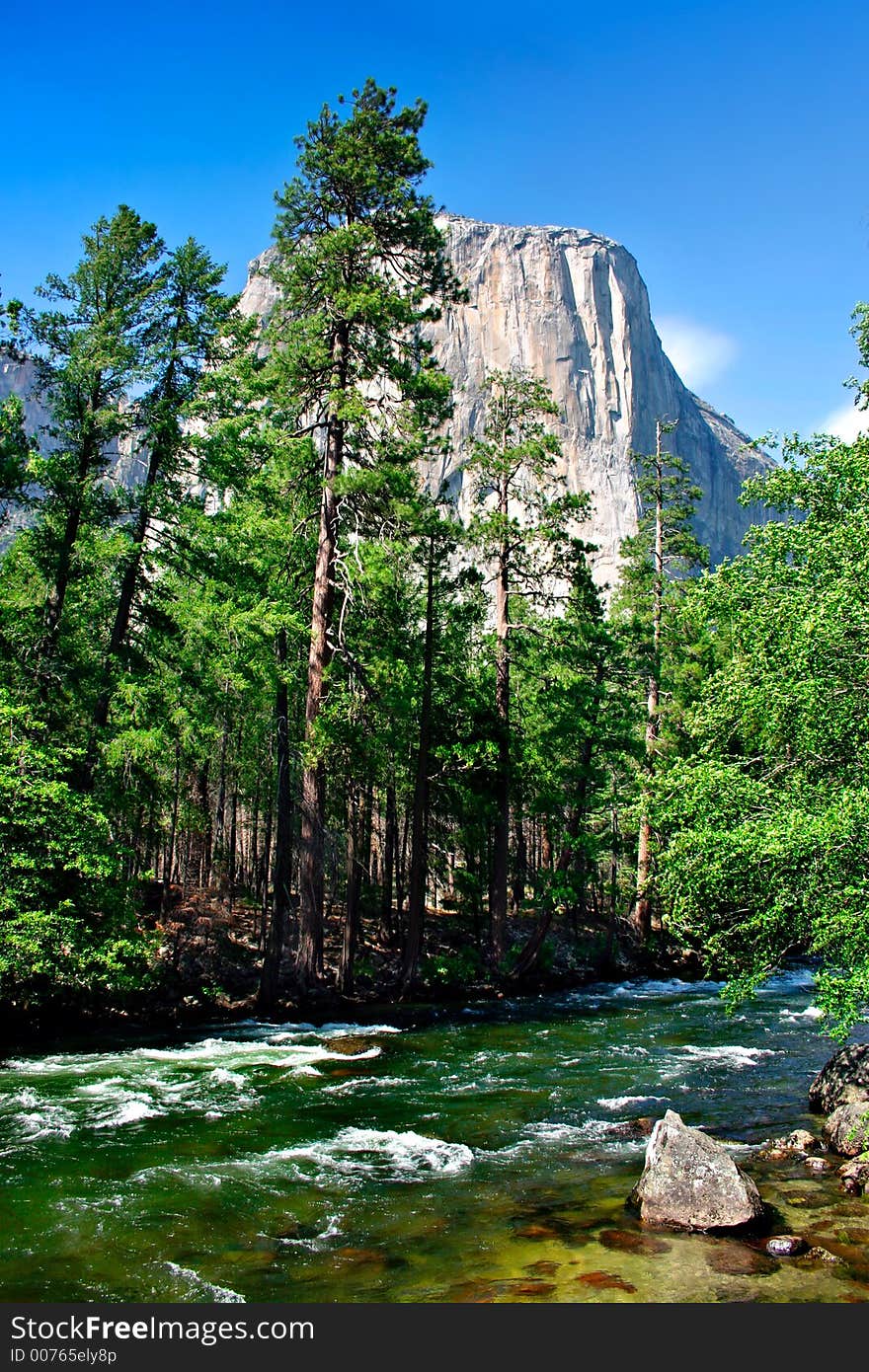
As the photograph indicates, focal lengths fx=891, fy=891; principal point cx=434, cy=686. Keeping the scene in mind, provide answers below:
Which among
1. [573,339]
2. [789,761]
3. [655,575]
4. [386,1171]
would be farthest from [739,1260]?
[573,339]

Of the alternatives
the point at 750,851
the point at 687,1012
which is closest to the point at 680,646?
the point at 687,1012

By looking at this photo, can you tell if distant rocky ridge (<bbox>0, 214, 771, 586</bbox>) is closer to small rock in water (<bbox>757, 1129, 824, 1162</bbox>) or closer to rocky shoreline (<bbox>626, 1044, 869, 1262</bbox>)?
small rock in water (<bbox>757, 1129, 824, 1162</bbox>)

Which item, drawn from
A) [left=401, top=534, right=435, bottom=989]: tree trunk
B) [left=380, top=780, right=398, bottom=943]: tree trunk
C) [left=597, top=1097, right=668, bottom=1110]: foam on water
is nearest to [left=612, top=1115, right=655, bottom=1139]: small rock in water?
[left=597, top=1097, right=668, bottom=1110]: foam on water

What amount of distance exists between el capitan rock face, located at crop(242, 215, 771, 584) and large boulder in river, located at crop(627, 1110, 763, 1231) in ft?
491

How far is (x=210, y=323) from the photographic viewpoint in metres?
19.5

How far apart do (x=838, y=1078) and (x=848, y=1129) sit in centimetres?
215

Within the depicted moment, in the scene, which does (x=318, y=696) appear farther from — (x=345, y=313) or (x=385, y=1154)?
(x=385, y=1154)

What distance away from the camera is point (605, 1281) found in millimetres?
6547

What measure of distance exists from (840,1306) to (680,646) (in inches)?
1103

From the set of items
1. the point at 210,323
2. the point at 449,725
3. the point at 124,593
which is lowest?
the point at 449,725

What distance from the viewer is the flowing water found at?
6.66m

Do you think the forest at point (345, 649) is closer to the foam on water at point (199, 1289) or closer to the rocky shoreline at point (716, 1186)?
the rocky shoreline at point (716, 1186)

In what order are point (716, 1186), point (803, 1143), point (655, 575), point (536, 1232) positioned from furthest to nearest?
point (655, 575), point (803, 1143), point (716, 1186), point (536, 1232)

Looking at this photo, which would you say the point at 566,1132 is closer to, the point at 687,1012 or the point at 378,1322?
the point at 378,1322
